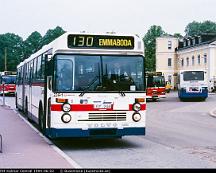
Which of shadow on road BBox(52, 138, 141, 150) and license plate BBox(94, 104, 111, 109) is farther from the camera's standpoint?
shadow on road BBox(52, 138, 141, 150)

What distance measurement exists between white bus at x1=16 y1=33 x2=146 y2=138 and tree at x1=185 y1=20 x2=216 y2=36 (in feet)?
398

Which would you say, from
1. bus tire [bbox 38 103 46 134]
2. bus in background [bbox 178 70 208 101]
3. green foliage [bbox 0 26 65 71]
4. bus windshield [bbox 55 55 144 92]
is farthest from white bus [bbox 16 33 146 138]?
green foliage [bbox 0 26 65 71]

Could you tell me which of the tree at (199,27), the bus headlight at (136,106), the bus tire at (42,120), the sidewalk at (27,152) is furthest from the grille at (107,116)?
the tree at (199,27)

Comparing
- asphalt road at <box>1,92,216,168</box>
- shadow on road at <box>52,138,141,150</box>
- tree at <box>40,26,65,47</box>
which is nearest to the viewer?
asphalt road at <box>1,92,216,168</box>

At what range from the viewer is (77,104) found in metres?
12.8

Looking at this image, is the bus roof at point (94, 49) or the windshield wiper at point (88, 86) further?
the bus roof at point (94, 49)

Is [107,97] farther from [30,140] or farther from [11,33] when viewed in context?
[11,33]

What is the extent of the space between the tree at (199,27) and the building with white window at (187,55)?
3589 cm

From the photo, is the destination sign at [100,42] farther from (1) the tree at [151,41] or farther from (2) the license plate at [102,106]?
(1) the tree at [151,41]

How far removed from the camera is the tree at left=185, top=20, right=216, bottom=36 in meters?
134

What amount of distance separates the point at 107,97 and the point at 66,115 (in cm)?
111

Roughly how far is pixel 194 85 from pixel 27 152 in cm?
3364

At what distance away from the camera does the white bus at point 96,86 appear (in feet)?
42.0

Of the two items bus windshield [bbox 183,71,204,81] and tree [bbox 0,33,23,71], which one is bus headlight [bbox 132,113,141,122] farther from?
tree [bbox 0,33,23,71]
